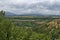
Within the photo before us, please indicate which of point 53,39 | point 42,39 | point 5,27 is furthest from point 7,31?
point 53,39

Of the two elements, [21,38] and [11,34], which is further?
[21,38]

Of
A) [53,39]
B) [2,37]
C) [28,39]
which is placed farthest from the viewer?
[53,39]

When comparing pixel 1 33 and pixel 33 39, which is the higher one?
pixel 1 33

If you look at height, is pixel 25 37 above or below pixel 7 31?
below

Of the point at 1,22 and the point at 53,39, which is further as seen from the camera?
the point at 53,39

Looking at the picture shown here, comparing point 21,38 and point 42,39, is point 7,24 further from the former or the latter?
point 42,39

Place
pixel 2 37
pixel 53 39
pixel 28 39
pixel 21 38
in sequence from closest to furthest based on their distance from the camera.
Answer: pixel 2 37
pixel 21 38
pixel 28 39
pixel 53 39

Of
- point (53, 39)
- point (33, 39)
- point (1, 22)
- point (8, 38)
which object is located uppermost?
point (1, 22)

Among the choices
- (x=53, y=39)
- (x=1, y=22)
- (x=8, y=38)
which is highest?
(x=1, y=22)

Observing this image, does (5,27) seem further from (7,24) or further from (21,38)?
(21,38)

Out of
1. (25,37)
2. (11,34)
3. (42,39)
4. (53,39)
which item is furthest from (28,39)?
(53,39)
